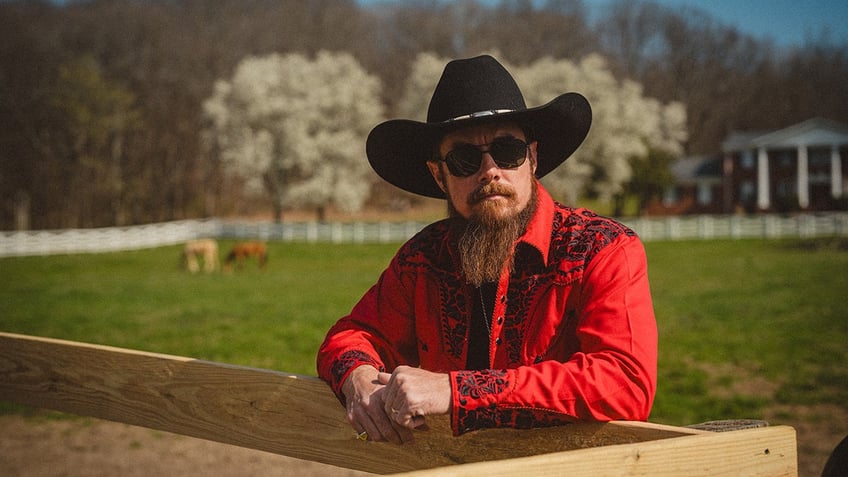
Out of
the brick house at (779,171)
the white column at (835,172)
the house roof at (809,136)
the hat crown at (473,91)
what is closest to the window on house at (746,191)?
the brick house at (779,171)

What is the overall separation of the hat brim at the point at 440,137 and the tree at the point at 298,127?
40.3 m

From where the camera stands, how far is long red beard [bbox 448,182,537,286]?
2418 millimetres

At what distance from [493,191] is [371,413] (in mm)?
927

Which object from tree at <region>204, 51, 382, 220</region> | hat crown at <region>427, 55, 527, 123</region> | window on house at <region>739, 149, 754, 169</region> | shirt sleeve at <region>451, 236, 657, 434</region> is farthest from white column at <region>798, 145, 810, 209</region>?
shirt sleeve at <region>451, 236, 657, 434</region>

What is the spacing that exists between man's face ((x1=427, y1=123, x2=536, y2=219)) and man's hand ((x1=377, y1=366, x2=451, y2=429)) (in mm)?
813

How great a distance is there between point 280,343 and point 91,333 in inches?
134

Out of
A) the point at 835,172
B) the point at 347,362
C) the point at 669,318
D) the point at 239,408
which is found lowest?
the point at 669,318

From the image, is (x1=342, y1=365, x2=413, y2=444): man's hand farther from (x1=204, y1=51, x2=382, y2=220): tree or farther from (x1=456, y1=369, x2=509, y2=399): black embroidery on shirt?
(x1=204, y1=51, x2=382, y2=220): tree

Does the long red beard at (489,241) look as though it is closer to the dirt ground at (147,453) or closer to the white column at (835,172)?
the dirt ground at (147,453)

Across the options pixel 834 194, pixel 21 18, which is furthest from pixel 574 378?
pixel 21 18

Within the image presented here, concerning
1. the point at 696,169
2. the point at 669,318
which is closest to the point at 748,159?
the point at 696,169

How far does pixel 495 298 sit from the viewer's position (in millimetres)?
2424

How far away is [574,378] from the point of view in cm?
182

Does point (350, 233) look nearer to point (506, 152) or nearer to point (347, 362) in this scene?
point (506, 152)
